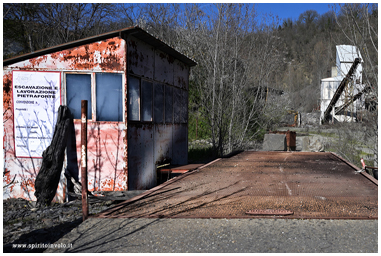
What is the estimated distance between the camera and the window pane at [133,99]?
6586 mm

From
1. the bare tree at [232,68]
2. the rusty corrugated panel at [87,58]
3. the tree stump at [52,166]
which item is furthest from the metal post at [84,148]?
the bare tree at [232,68]

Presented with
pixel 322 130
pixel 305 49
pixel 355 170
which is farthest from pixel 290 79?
pixel 355 170

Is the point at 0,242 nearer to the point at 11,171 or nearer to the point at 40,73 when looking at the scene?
the point at 11,171

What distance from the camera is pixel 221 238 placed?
11.5 feet

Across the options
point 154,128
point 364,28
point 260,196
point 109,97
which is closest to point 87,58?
point 109,97

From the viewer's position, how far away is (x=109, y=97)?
6359mm

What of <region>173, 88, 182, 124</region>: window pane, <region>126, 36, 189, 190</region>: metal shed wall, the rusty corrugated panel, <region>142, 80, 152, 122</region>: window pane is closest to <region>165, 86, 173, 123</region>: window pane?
<region>126, 36, 189, 190</region>: metal shed wall

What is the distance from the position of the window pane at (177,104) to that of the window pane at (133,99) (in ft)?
8.12

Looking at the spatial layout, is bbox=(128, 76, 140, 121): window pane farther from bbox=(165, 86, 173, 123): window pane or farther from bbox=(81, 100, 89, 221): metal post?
bbox=(81, 100, 89, 221): metal post

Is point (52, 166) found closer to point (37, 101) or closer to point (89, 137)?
point (89, 137)

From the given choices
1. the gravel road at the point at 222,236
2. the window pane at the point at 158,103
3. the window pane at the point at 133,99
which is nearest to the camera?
the gravel road at the point at 222,236

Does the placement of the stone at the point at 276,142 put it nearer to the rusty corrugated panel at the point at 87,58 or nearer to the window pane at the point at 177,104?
the window pane at the point at 177,104

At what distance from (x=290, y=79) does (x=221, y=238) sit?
68.2 m

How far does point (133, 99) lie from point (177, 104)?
116 inches
